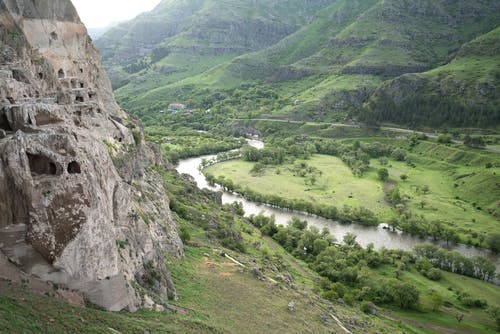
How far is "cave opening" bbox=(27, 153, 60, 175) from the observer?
25.8 m

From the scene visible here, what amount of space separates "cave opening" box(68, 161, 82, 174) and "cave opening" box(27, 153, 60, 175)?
93 centimetres

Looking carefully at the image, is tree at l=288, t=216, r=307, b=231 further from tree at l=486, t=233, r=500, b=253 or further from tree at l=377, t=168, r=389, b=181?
tree at l=377, t=168, r=389, b=181

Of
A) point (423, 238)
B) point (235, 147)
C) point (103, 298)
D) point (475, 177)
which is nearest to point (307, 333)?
point (103, 298)

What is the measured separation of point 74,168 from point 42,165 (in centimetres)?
193

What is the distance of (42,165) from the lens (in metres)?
26.1

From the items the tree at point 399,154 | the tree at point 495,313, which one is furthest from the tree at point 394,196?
the tree at point 495,313

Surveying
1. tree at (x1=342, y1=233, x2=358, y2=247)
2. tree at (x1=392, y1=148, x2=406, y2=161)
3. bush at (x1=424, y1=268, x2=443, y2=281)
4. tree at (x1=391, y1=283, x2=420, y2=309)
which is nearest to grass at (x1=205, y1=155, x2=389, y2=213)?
tree at (x1=392, y1=148, x2=406, y2=161)

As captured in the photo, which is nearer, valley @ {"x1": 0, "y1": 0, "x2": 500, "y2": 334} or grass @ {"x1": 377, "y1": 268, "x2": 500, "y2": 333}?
valley @ {"x1": 0, "y1": 0, "x2": 500, "y2": 334}

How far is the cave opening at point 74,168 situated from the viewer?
1046 inches

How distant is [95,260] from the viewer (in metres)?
26.7

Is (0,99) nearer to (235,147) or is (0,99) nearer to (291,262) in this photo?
(291,262)

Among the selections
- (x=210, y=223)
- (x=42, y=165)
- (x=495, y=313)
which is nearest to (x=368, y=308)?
(x=495, y=313)

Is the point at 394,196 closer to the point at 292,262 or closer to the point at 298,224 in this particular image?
the point at 298,224

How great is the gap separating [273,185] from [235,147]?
62867mm
